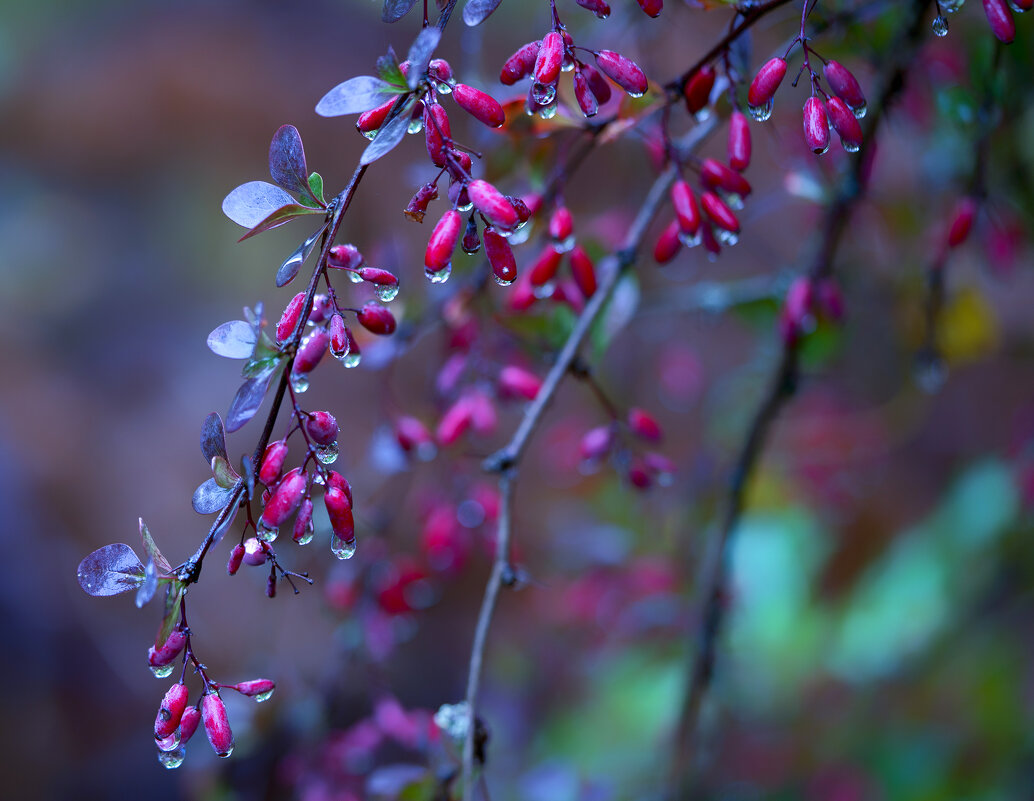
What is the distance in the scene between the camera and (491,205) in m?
0.46

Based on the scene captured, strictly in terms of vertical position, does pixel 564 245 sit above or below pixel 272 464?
above

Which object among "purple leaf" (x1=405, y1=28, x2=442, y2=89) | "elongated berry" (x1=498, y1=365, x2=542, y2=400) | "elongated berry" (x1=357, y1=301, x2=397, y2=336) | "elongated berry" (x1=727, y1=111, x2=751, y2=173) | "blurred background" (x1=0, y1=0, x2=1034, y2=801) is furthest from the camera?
"blurred background" (x1=0, y1=0, x2=1034, y2=801)

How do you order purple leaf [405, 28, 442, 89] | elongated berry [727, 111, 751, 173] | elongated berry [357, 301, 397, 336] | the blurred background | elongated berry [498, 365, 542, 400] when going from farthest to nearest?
1. the blurred background
2. elongated berry [498, 365, 542, 400]
3. elongated berry [727, 111, 751, 173]
4. elongated berry [357, 301, 397, 336]
5. purple leaf [405, 28, 442, 89]

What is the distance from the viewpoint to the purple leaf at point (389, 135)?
0.42 m

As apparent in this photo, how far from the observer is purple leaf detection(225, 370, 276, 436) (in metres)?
0.44

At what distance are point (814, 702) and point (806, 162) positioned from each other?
3.49ft

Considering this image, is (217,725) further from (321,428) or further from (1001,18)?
(1001,18)

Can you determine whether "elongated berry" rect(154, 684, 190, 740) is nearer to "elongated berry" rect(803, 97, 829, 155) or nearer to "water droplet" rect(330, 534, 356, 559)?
"water droplet" rect(330, 534, 356, 559)

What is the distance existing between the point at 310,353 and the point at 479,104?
0.17 meters

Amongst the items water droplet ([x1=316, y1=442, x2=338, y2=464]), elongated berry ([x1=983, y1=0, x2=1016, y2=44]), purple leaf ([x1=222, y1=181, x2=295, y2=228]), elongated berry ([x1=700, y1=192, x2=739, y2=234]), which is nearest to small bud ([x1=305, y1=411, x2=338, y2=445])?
water droplet ([x1=316, y1=442, x2=338, y2=464])

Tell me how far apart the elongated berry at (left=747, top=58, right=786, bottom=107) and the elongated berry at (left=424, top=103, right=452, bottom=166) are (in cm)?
20

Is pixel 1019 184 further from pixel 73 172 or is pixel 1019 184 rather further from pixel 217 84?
pixel 73 172

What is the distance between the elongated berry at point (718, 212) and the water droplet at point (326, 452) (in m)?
0.32

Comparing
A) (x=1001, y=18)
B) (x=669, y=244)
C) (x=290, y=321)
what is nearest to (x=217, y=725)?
(x=290, y=321)
